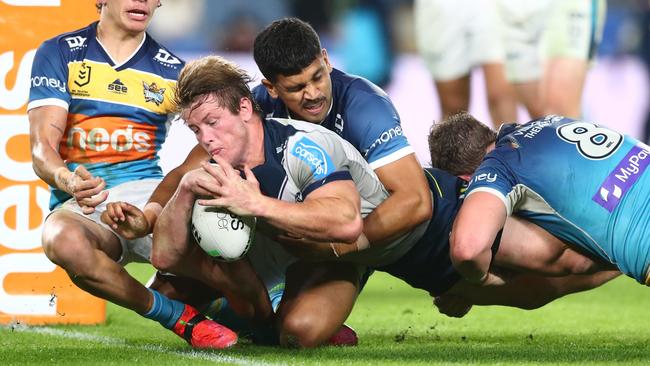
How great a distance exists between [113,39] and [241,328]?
1747 millimetres

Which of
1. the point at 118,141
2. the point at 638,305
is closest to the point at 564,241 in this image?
the point at 118,141

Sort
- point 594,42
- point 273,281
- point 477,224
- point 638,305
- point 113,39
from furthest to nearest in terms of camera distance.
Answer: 1. point 594,42
2. point 638,305
3. point 113,39
4. point 273,281
5. point 477,224

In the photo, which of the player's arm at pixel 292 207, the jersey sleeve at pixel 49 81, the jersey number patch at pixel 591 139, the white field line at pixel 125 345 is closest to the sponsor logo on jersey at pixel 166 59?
the jersey sleeve at pixel 49 81

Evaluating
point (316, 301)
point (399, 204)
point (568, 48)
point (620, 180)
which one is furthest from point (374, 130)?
point (568, 48)

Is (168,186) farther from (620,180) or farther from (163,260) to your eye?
(620,180)

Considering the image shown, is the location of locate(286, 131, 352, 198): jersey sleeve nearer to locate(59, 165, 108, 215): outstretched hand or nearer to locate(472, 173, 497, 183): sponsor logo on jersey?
locate(472, 173, 497, 183): sponsor logo on jersey

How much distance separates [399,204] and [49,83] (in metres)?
2.02

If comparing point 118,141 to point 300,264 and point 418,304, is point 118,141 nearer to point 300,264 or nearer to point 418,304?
point 300,264

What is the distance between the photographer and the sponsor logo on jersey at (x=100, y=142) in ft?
22.1

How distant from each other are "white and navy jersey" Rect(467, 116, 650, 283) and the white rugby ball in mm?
1140

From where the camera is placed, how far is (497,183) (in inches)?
233

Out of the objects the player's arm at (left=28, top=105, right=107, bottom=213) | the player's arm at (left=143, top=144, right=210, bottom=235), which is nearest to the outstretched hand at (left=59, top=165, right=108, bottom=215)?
the player's arm at (left=28, top=105, right=107, bottom=213)

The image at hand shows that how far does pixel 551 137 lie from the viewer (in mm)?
6137

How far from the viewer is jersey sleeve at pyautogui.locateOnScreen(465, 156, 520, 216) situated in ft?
19.4
